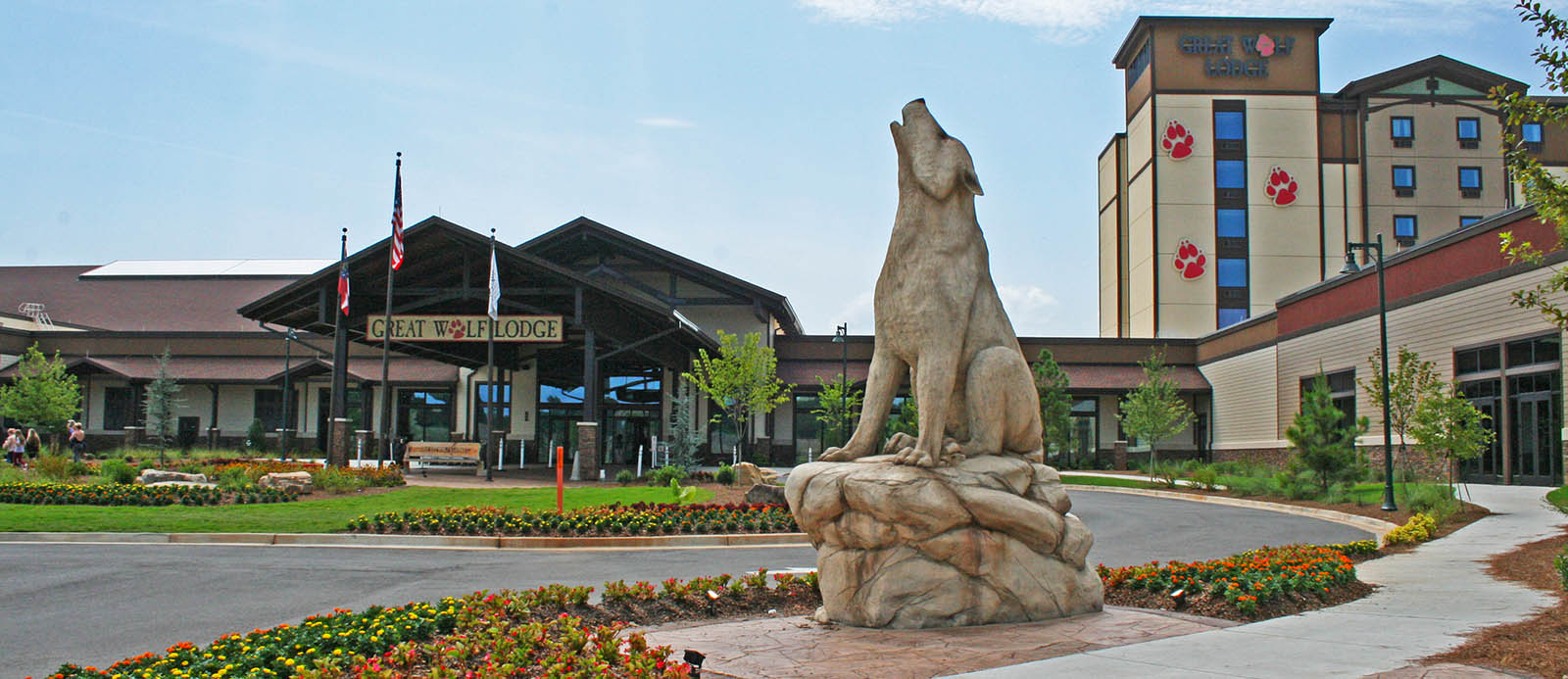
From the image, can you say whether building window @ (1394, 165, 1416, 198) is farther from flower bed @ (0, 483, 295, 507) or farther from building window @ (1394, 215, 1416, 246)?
flower bed @ (0, 483, 295, 507)

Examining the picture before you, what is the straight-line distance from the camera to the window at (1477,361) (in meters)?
25.9

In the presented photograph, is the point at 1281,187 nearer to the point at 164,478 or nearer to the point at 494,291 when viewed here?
the point at 494,291

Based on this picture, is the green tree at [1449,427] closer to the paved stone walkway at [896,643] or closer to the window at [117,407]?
the paved stone walkway at [896,643]

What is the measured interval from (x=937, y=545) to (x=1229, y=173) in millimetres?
53591

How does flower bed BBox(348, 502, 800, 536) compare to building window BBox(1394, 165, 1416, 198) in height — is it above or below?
below

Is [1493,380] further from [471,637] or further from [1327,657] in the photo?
[471,637]

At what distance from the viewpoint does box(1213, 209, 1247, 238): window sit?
55406mm

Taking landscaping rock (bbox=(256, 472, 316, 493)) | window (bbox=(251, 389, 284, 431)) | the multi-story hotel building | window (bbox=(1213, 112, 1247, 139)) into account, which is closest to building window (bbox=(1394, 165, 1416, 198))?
the multi-story hotel building

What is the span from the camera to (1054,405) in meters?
36.0

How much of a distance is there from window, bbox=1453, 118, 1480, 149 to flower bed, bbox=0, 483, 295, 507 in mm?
55949

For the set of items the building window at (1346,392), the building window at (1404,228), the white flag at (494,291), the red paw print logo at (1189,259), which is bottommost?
the building window at (1346,392)

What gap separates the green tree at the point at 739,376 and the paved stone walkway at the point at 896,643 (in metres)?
26.9

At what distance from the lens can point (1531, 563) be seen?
37.0 feet

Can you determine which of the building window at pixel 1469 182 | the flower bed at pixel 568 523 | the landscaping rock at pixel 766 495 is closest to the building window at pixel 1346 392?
the landscaping rock at pixel 766 495
